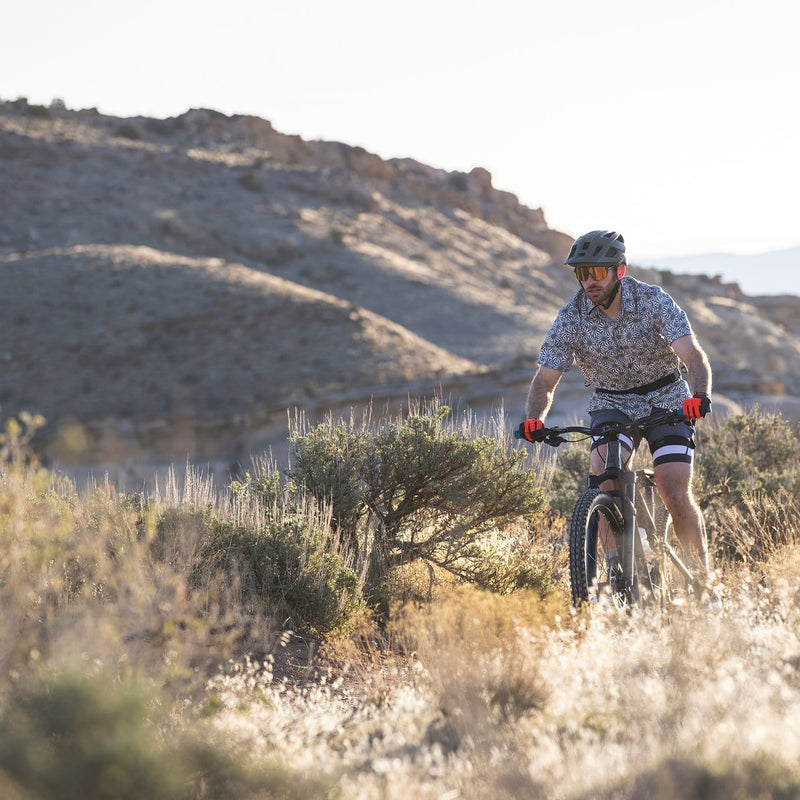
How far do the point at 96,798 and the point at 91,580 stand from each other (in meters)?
2.32

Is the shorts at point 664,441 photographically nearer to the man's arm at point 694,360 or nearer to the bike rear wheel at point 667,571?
the man's arm at point 694,360

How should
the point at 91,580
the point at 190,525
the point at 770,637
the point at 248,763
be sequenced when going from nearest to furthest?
the point at 248,763 < the point at 770,637 < the point at 91,580 < the point at 190,525

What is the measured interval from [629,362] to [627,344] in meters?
0.12

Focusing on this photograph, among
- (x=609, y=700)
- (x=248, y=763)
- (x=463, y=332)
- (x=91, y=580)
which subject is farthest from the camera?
(x=463, y=332)

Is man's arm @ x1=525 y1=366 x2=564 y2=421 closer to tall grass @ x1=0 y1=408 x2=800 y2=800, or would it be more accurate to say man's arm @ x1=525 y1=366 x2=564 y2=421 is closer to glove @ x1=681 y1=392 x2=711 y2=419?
glove @ x1=681 y1=392 x2=711 y2=419

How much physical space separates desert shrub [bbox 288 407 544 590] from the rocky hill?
19.5 metres

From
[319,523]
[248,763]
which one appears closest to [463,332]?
[319,523]

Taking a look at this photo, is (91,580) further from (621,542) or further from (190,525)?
(621,542)

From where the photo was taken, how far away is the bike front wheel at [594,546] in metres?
4.74

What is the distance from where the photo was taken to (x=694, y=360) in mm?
5215

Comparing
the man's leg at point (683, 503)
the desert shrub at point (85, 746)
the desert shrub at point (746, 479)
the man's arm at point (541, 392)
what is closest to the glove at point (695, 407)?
the man's leg at point (683, 503)

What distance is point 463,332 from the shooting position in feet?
144

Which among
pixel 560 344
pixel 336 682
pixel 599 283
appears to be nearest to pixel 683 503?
pixel 560 344

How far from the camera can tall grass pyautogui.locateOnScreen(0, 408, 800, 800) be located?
2941 millimetres
